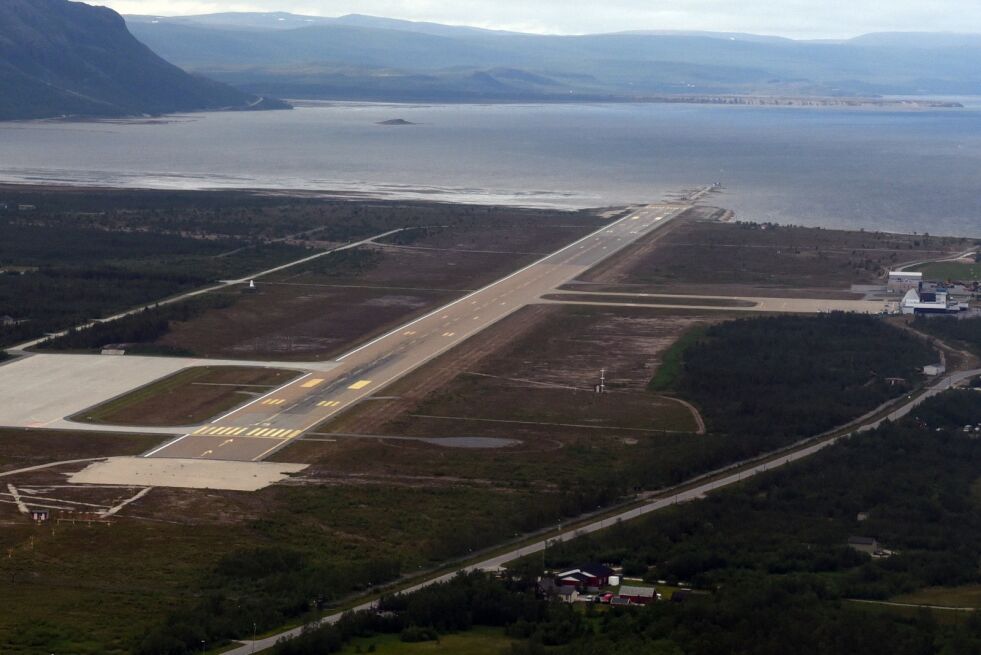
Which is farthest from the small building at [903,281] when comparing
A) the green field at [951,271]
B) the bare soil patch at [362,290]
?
the bare soil patch at [362,290]

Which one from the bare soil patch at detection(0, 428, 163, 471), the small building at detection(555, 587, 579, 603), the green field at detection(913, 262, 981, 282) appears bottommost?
the bare soil patch at detection(0, 428, 163, 471)

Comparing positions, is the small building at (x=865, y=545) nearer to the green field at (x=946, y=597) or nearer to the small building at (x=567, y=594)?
the green field at (x=946, y=597)

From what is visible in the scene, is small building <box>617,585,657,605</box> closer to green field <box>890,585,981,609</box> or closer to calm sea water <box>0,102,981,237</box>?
green field <box>890,585,981,609</box>

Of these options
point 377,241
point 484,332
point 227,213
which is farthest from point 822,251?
point 227,213

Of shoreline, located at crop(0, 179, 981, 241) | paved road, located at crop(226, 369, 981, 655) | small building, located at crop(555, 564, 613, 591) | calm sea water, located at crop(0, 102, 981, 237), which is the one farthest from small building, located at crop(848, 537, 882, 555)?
shoreline, located at crop(0, 179, 981, 241)

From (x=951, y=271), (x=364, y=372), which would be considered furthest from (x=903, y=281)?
(x=364, y=372)
